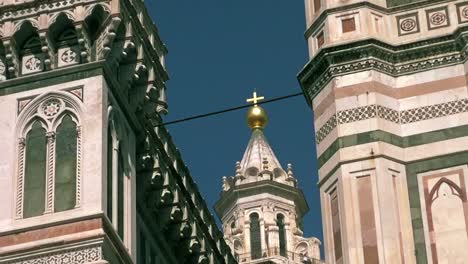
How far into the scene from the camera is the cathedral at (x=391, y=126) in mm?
15805

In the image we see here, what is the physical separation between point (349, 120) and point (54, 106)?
300 cm

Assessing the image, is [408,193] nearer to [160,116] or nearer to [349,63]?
[349,63]

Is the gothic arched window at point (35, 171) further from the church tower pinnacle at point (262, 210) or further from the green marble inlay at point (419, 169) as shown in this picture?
the church tower pinnacle at point (262, 210)

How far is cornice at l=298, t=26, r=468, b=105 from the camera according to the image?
1681cm

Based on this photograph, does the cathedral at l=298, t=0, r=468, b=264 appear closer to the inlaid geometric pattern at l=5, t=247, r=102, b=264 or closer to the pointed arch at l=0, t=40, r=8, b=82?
the inlaid geometric pattern at l=5, t=247, r=102, b=264

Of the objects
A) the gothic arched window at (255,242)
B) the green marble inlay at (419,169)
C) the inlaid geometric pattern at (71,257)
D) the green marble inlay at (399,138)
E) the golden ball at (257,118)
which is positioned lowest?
the inlaid geometric pattern at (71,257)

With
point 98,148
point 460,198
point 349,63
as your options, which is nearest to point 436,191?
point 460,198

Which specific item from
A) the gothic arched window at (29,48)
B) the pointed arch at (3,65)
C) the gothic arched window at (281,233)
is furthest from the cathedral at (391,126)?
the gothic arched window at (281,233)

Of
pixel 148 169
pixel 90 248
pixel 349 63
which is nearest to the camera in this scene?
pixel 90 248

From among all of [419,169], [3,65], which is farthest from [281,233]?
[419,169]

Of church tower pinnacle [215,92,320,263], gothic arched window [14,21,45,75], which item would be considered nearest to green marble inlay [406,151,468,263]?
gothic arched window [14,21,45,75]

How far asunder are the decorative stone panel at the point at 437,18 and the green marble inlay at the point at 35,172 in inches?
161

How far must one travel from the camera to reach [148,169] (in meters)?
18.7

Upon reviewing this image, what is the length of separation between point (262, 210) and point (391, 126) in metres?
30.8
